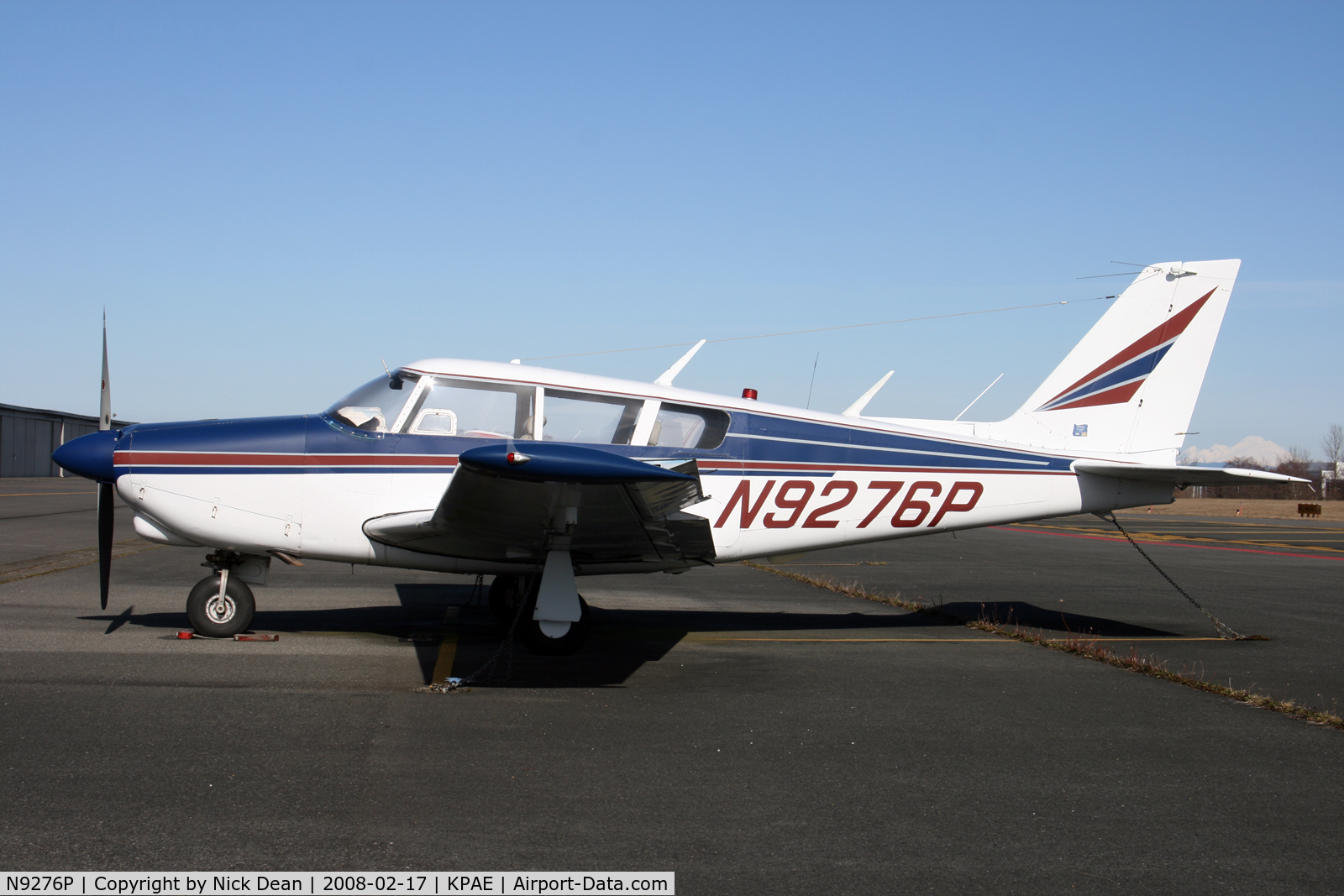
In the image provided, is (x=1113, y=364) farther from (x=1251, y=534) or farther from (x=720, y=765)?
(x=1251, y=534)

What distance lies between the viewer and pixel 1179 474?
306 inches

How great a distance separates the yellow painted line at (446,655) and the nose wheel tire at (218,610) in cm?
154

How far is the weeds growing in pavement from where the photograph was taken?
18.5 ft

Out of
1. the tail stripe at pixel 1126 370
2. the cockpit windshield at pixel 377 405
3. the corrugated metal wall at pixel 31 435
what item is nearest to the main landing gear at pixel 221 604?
the cockpit windshield at pixel 377 405

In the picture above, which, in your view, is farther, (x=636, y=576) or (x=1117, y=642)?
(x=636, y=576)

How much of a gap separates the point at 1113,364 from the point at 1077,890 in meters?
6.49

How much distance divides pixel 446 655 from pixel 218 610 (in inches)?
73.6

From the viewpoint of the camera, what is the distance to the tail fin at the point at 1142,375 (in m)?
8.27

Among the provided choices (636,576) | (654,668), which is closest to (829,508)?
(654,668)

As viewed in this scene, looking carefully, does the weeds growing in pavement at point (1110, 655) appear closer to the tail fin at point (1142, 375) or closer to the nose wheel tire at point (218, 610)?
the tail fin at point (1142, 375)

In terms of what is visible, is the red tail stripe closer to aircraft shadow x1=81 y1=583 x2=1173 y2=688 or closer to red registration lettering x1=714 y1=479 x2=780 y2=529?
aircraft shadow x1=81 y1=583 x2=1173 y2=688

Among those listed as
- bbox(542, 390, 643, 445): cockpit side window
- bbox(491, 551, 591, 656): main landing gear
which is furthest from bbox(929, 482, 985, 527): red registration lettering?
bbox(491, 551, 591, 656): main landing gear

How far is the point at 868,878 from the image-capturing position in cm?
311
